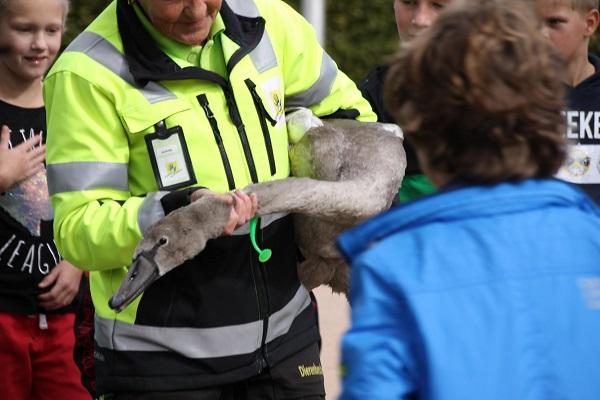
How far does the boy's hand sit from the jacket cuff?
1.37 meters

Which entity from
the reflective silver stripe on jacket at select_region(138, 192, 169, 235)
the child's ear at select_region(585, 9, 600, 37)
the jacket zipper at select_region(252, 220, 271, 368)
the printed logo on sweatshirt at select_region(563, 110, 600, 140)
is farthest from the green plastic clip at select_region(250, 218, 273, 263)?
the child's ear at select_region(585, 9, 600, 37)

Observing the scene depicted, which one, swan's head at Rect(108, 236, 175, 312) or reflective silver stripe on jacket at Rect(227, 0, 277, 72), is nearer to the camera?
swan's head at Rect(108, 236, 175, 312)

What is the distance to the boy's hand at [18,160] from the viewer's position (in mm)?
4559

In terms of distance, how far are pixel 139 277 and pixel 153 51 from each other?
667 millimetres

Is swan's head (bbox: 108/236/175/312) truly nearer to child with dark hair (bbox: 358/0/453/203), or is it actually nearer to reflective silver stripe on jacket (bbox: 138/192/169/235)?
reflective silver stripe on jacket (bbox: 138/192/169/235)

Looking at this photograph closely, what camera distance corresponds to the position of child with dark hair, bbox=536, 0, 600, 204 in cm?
447

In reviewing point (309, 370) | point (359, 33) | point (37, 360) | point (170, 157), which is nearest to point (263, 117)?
point (170, 157)

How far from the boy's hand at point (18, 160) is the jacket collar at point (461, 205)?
243cm

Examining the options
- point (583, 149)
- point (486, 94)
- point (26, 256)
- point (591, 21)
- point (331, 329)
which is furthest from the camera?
point (331, 329)

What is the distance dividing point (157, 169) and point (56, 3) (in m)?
1.69

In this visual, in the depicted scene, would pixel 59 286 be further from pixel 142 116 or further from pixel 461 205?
pixel 461 205

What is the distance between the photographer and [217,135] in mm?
3492

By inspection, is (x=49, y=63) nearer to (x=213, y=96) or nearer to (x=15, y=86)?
(x=15, y=86)

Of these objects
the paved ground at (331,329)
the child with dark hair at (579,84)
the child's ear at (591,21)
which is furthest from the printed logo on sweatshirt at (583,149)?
the paved ground at (331,329)
